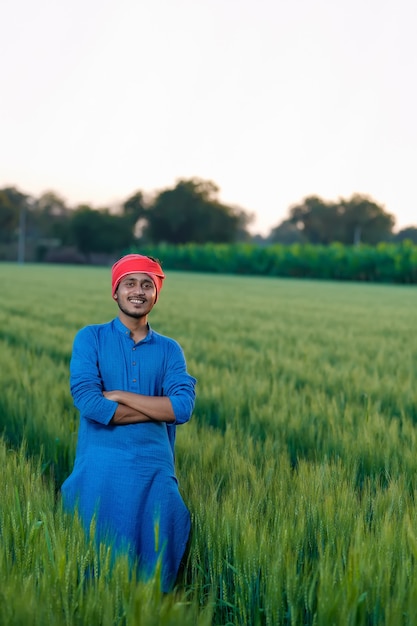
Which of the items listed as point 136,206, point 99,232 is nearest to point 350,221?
point 136,206

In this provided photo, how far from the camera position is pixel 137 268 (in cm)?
198

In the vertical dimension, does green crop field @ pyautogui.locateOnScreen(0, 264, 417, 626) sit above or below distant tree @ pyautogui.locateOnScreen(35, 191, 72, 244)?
below

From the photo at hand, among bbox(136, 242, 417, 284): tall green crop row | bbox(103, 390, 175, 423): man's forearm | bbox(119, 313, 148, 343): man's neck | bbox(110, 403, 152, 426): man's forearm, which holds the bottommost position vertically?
bbox(110, 403, 152, 426): man's forearm

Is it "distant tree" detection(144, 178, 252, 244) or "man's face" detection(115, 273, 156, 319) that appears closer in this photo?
"man's face" detection(115, 273, 156, 319)

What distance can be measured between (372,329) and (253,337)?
294cm

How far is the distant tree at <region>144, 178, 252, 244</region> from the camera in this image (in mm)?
78938

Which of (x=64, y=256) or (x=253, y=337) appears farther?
(x=64, y=256)

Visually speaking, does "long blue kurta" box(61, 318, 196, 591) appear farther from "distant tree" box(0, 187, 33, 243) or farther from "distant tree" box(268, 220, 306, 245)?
"distant tree" box(268, 220, 306, 245)

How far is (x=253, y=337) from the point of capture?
25.5ft

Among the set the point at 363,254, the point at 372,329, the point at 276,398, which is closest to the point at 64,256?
the point at 363,254

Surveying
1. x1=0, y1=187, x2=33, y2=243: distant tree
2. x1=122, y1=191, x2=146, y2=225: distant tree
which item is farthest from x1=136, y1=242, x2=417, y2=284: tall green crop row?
x1=0, y1=187, x2=33, y2=243: distant tree

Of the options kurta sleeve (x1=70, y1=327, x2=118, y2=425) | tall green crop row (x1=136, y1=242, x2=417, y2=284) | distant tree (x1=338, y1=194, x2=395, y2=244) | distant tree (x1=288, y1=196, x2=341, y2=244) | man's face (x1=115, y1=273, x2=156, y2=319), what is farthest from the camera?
distant tree (x1=288, y1=196, x2=341, y2=244)

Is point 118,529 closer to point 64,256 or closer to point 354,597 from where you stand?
point 354,597

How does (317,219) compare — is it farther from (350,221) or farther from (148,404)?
(148,404)
